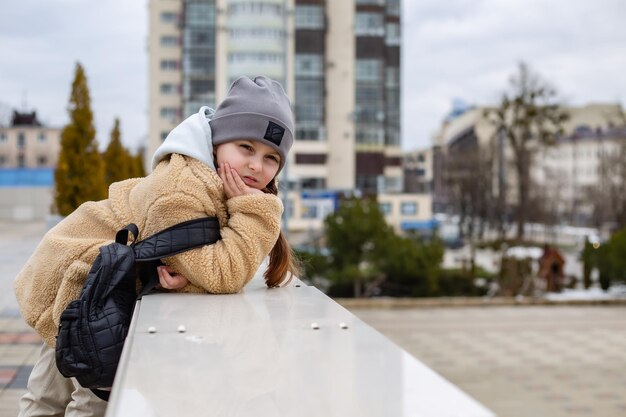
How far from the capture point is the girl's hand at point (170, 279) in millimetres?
1981

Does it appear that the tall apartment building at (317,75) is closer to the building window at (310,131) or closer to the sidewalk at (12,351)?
the building window at (310,131)

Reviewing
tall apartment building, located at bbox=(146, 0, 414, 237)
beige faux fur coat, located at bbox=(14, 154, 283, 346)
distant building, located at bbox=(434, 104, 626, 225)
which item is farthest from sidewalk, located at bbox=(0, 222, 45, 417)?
distant building, located at bbox=(434, 104, 626, 225)

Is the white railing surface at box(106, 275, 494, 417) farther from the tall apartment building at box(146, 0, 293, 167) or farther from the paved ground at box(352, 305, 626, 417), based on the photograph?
the tall apartment building at box(146, 0, 293, 167)

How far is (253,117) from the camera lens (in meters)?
2.09

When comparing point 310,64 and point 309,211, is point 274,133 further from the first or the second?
point 310,64

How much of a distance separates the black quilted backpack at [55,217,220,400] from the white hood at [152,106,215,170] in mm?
188

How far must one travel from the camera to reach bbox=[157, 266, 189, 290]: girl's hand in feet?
6.50

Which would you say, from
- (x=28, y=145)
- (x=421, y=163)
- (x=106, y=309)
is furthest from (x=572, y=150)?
(x=106, y=309)

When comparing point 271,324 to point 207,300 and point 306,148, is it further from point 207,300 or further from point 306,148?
point 306,148

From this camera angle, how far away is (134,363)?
1204mm

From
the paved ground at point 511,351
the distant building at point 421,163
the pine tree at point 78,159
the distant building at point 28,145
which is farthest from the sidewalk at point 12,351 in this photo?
the distant building at point 421,163

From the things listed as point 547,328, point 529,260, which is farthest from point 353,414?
point 529,260

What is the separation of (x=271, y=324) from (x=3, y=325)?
914 centimetres

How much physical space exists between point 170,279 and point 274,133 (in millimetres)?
441
